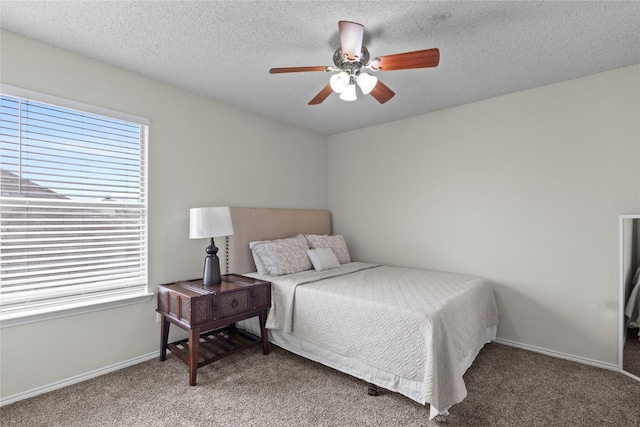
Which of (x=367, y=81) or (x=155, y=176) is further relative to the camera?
(x=155, y=176)

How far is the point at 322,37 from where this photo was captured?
2090mm

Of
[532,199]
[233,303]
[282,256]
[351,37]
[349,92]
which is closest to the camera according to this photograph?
[351,37]

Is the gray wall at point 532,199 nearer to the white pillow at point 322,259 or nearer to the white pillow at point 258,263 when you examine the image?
the white pillow at point 322,259

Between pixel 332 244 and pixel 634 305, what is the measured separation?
2.73 m

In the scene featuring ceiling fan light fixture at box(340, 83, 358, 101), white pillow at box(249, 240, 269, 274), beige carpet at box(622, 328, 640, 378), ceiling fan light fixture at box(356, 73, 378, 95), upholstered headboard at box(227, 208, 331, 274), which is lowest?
beige carpet at box(622, 328, 640, 378)

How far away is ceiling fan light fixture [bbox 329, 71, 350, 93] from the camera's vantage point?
2.06 meters

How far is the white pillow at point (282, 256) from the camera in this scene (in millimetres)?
3154

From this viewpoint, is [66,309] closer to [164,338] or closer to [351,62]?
[164,338]

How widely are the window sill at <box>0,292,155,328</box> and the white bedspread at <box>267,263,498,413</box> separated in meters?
1.16

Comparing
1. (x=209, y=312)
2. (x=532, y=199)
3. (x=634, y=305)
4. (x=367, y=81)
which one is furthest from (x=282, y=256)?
(x=634, y=305)

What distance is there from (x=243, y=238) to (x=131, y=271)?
42.5 inches

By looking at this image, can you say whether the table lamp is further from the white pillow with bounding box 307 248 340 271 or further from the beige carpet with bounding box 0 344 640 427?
the white pillow with bounding box 307 248 340 271

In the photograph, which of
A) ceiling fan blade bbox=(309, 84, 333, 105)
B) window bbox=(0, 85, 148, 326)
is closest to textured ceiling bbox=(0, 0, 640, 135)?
ceiling fan blade bbox=(309, 84, 333, 105)

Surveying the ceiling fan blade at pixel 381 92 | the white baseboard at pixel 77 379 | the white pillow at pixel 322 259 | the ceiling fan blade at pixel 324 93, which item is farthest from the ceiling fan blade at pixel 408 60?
the white baseboard at pixel 77 379
